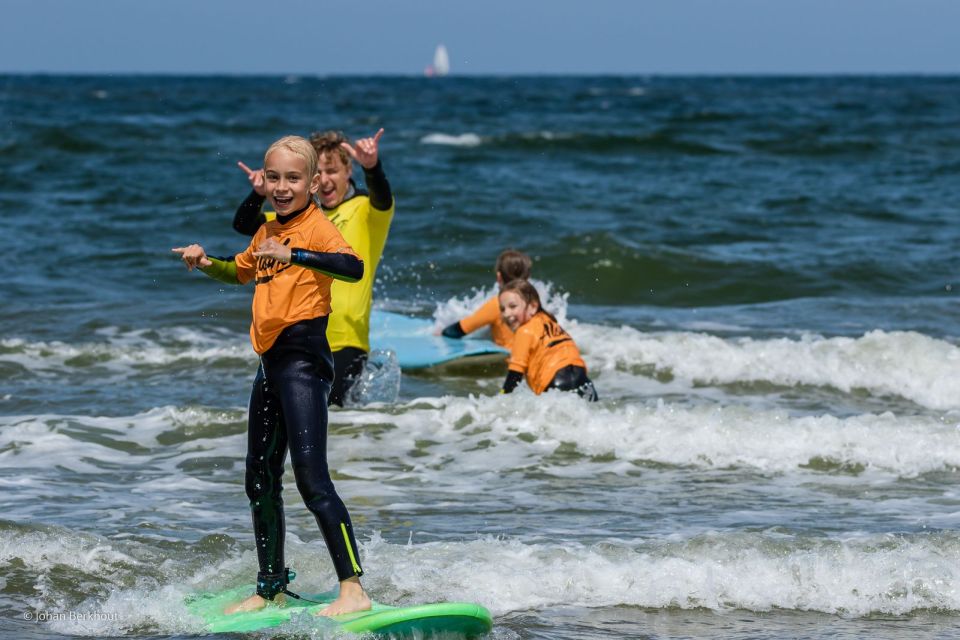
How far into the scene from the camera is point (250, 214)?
5586 millimetres

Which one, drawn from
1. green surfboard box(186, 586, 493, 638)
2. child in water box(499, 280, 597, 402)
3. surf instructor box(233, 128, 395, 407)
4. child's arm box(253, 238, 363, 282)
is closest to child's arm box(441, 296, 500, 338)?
child in water box(499, 280, 597, 402)

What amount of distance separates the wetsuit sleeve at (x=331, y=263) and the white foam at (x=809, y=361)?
6.11m

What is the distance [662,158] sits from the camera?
28.4 metres

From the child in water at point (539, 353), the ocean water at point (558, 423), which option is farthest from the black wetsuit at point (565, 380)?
the ocean water at point (558, 423)

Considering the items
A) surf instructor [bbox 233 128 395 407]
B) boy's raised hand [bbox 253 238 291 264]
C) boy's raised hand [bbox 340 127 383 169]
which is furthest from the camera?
surf instructor [bbox 233 128 395 407]

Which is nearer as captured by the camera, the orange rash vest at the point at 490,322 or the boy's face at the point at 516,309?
the boy's face at the point at 516,309

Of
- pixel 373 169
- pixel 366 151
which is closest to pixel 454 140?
pixel 373 169

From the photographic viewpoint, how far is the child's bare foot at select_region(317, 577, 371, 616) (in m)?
4.43

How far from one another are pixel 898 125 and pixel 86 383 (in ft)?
110

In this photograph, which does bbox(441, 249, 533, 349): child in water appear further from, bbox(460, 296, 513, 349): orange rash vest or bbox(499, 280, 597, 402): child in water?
bbox(499, 280, 597, 402): child in water

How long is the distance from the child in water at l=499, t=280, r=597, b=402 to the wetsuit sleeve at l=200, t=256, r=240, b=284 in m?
3.63

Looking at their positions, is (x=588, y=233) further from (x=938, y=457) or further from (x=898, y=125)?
(x=898, y=125)

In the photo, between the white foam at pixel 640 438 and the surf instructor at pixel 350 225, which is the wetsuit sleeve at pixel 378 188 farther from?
the white foam at pixel 640 438

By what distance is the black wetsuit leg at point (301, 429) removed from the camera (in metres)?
4.33
